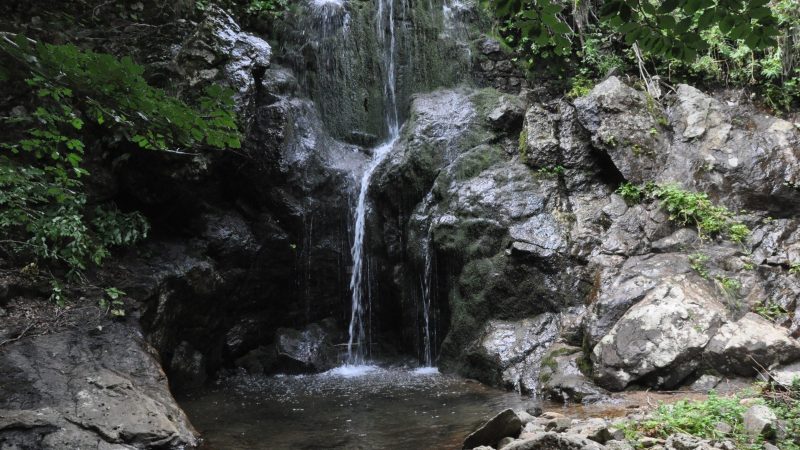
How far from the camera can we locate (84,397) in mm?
4957

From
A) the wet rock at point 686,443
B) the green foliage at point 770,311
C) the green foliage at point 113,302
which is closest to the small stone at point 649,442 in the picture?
the wet rock at point 686,443

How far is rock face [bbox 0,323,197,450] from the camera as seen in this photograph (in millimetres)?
4488

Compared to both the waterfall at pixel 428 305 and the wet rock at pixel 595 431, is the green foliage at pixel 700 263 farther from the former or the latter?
the waterfall at pixel 428 305

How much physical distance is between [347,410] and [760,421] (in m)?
4.24

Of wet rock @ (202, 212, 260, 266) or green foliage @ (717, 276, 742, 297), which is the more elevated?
wet rock @ (202, 212, 260, 266)

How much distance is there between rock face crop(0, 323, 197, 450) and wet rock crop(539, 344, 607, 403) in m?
4.10

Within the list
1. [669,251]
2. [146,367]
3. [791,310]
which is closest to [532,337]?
[669,251]

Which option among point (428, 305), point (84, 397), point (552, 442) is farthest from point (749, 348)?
point (84, 397)

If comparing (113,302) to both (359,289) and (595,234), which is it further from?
(595,234)

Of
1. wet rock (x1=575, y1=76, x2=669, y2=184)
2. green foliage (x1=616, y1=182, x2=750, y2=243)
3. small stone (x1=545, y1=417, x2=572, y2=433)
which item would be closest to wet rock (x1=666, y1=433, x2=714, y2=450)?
small stone (x1=545, y1=417, x2=572, y2=433)

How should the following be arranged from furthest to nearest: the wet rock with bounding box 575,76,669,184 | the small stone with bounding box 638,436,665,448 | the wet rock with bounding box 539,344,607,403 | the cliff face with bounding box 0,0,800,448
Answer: the wet rock with bounding box 575,76,669,184 → the wet rock with bounding box 539,344,607,403 → the cliff face with bounding box 0,0,800,448 → the small stone with bounding box 638,436,665,448

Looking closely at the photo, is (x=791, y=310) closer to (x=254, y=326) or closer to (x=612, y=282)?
(x=612, y=282)

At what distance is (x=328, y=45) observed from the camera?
11773 mm

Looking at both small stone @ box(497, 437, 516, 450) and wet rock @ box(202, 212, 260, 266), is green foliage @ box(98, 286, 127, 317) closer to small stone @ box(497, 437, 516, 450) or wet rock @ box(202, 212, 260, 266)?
wet rock @ box(202, 212, 260, 266)
